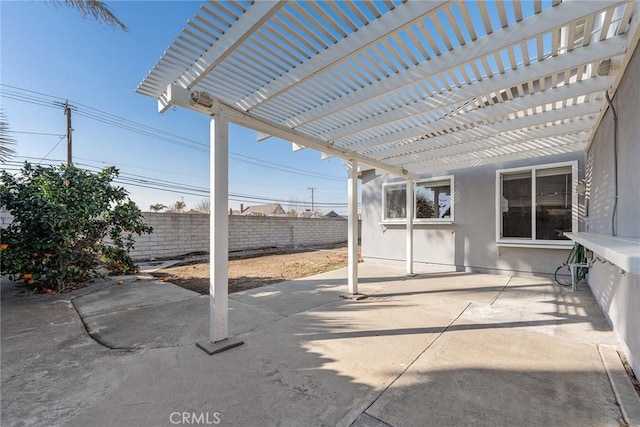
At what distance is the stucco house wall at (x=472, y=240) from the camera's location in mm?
5855

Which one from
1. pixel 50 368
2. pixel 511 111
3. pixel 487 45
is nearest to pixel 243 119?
pixel 487 45

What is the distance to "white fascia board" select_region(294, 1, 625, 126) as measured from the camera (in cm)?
210

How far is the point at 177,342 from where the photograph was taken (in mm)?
2852

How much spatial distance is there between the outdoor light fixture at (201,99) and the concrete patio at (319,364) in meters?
2.44

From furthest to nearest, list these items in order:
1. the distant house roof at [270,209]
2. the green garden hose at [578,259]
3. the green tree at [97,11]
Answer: the distant house roof at [270,209]
the green garden hose at [578,259]
the green tree at [97,11]

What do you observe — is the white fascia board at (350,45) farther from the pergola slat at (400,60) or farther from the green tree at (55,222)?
the green tree at (55,222)

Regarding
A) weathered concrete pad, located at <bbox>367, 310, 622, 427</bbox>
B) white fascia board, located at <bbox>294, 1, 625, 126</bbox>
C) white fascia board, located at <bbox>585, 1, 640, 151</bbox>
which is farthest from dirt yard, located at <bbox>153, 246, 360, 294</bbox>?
white fascia board, located at <bbox>585, 1, 640, 151</bbox>

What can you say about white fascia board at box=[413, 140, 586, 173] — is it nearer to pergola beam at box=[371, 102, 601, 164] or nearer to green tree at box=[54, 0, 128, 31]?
pergola beam at box=[371, 102, 601, 164]

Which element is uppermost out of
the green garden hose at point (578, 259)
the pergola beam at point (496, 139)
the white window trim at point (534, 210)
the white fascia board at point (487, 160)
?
the pergola beam at point (496, 139)

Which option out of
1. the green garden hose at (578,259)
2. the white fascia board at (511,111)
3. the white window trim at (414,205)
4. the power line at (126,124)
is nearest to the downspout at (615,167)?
the white fascia board at (511,111)

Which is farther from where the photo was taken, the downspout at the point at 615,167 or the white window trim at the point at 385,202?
the white window trim at the point at 385,202

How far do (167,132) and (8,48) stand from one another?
1374 centimetres

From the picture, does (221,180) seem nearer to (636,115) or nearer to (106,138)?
(636,115)

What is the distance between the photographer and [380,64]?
2910 mm
